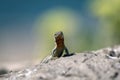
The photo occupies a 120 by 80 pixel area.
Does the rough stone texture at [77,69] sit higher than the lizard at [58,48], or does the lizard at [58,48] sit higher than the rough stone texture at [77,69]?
the lizard at [58,48]

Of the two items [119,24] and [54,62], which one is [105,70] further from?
[119,24]

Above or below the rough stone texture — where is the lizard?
above

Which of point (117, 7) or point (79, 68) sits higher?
point (117, 7)

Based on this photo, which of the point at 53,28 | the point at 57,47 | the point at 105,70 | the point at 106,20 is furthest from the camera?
the point at 106,20

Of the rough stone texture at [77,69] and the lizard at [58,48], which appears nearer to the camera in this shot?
the rough stone texture at [77,69]

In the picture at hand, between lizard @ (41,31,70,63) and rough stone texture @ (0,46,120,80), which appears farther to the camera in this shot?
lizard @ (41,31,70,63)

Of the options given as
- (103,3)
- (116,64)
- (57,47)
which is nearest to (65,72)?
(116,64)

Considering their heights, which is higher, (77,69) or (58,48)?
(58,48)

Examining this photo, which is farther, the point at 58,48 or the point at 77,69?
the point at 58,48
